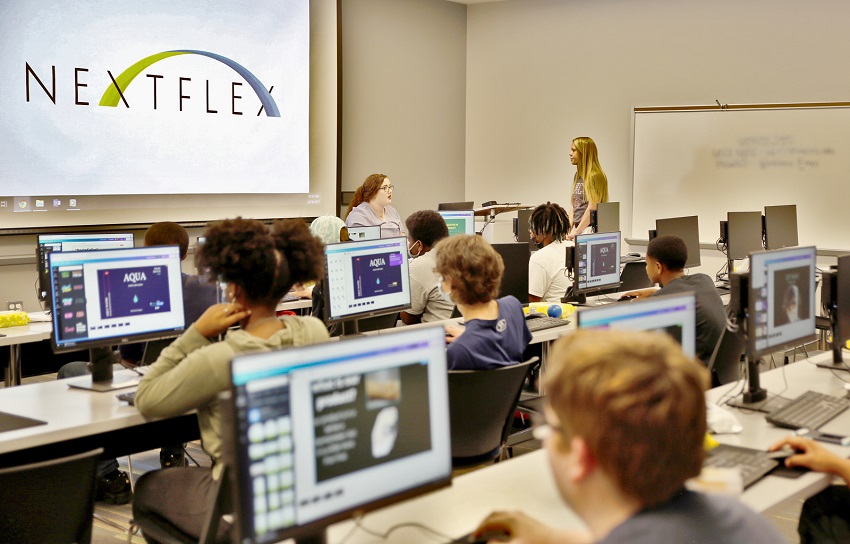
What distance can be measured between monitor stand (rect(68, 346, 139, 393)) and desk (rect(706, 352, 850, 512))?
2.03 metres

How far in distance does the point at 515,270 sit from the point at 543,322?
60 centimetres

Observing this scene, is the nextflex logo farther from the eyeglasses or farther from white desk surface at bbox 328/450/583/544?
the eyeglasses

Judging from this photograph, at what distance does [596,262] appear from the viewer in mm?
5613

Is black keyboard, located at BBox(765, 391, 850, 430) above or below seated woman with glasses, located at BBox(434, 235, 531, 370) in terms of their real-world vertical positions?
below

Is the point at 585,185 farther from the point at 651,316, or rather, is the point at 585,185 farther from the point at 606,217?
the point at 651,316

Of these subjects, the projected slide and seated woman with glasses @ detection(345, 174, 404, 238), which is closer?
the projected slide

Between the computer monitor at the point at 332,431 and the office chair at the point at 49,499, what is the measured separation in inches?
31.7

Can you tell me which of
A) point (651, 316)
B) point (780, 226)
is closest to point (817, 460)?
point (651, 316)

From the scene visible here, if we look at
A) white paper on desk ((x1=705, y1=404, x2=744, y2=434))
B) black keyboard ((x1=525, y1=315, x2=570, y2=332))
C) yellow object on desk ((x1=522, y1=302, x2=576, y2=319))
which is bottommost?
white paper on desk ((x1=705, y1=404, x2=744, y2=434))

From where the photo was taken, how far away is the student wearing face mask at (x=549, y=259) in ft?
18.4

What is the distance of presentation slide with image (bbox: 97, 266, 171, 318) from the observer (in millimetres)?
3170

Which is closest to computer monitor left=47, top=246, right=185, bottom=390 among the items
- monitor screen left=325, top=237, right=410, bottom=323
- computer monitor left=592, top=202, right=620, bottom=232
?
monitor screen left=325, top=237, right=410, bottom=323

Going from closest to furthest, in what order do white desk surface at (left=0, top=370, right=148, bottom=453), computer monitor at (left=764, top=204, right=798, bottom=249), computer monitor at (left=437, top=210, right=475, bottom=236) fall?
white desk surface at (left=0, top=370, right=148, bottom=453)
computer monitor at (left=764, top=204, right=798, bottom=249)
computer monitor at (left=437, top=210, right=475, bottom=236)

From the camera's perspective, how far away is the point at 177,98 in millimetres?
7500
